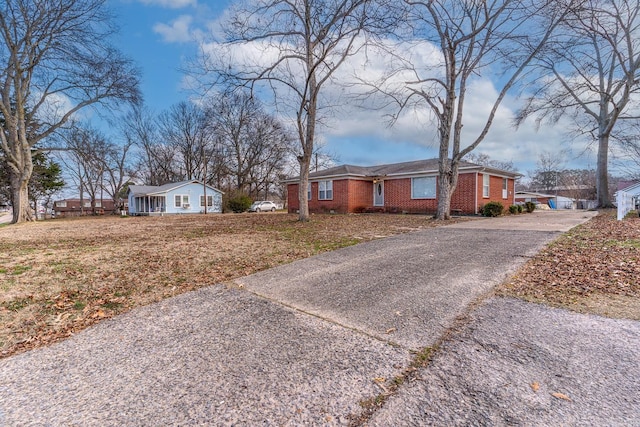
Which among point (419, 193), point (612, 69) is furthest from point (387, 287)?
point (612, 69)

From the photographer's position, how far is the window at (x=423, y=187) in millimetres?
17078

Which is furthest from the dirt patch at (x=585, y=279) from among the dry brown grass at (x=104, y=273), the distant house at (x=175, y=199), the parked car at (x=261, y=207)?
the parked car at (x=261, y=207)

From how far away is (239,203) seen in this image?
96.8 ft

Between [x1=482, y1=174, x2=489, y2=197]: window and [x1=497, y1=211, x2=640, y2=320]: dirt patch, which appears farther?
[x1=482, y1=174, x2=489, y2=197]: window

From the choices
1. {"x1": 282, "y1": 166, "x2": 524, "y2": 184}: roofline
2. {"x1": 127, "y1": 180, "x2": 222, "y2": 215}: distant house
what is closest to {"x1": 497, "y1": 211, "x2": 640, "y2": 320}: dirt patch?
{"x1": 282, "y1": 166, "x2": 524, "y2": 184}: roofline

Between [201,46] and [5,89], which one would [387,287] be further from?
[5,89]

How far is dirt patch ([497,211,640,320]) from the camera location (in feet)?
10.1

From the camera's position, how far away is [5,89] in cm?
1625

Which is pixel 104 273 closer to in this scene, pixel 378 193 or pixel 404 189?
pixel 404 189

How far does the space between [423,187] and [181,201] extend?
25.7 metres

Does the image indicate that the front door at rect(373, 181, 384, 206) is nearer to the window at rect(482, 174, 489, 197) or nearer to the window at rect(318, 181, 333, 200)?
the window at rect(318, 181, 333, 200)

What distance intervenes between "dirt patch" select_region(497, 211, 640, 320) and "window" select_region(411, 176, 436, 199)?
1122 centimetres

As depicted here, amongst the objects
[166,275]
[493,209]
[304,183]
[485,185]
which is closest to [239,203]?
[304,183]

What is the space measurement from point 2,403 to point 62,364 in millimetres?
442
